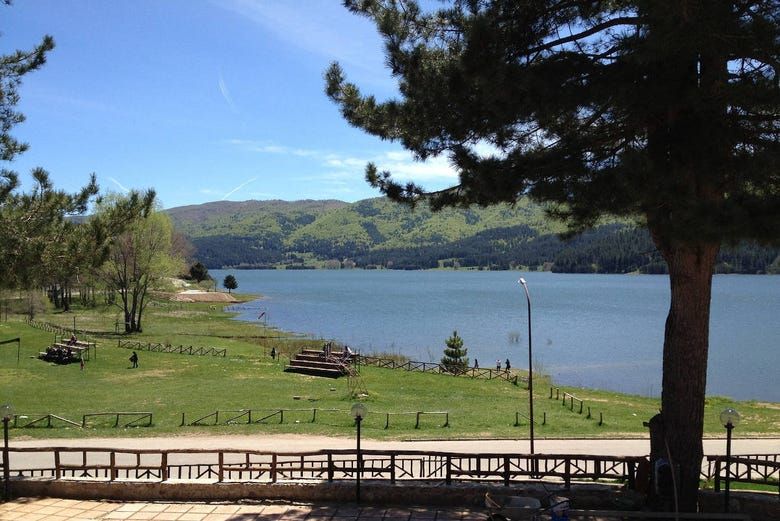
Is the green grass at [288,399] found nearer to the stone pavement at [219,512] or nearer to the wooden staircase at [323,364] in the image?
the wooden staircase at [323,364]

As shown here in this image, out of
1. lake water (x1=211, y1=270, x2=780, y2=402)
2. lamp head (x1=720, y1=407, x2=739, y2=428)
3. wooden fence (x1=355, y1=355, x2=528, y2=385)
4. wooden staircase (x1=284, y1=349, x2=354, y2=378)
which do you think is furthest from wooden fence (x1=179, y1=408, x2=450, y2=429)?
lake water (x1=211, y1=270, x2=780, y2=402)

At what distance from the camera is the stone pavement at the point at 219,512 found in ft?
32.6

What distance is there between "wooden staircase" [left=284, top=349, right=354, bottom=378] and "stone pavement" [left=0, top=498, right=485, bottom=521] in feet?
79.5

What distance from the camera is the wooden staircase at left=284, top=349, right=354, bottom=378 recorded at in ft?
117

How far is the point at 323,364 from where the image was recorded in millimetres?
36906

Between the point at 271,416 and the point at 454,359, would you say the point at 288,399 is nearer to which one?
the point at 271,416

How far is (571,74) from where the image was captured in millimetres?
9742

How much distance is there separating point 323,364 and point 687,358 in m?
28.4

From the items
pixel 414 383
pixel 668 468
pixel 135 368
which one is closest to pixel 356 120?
pixel 668 468

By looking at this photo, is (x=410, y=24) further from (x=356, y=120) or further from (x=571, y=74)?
(x=571, y=74)

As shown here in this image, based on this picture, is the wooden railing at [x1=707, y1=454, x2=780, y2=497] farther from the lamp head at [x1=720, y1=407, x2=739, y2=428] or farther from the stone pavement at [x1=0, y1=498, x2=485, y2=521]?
the stone pavement at [x1=0, y1=498, x2=485, y2=521]

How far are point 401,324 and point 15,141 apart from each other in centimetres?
6588

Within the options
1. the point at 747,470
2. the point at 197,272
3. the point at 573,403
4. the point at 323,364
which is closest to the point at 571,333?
the point at 323,364

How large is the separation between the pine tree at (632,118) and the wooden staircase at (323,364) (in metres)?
25.4
